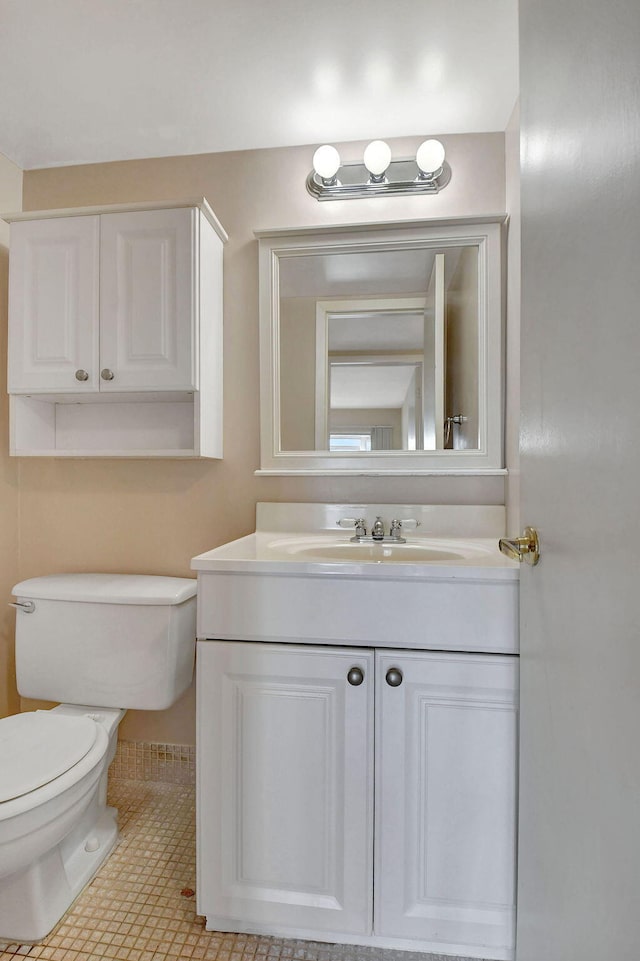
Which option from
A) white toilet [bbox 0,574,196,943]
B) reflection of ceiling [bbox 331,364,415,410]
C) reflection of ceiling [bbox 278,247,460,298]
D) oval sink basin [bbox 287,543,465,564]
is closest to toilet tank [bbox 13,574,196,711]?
white toilet [bbox 0,574,196,943]

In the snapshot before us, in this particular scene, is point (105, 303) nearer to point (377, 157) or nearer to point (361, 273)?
point (361, 273)

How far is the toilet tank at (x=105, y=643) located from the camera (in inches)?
59.3

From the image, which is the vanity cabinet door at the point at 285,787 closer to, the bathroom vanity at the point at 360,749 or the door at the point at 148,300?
the bathroom vanity at the point at 360,749

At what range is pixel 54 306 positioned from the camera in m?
1.64

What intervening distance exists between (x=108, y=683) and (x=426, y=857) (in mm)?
950

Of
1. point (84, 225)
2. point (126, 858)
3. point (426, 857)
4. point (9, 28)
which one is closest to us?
point (426, 857)

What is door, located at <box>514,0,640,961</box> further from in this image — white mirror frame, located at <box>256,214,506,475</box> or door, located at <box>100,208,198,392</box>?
door, located at <box>100,208,198,392</box>

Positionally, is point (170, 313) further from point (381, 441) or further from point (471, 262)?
point (471, 262)

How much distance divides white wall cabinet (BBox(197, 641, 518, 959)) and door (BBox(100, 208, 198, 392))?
0.84m

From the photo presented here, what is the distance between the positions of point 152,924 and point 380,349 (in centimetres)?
165

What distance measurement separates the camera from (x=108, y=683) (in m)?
1.52

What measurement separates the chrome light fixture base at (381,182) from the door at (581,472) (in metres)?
0.73

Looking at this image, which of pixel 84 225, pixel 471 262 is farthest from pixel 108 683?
pixel 471 262

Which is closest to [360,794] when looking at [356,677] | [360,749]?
[360,749]
